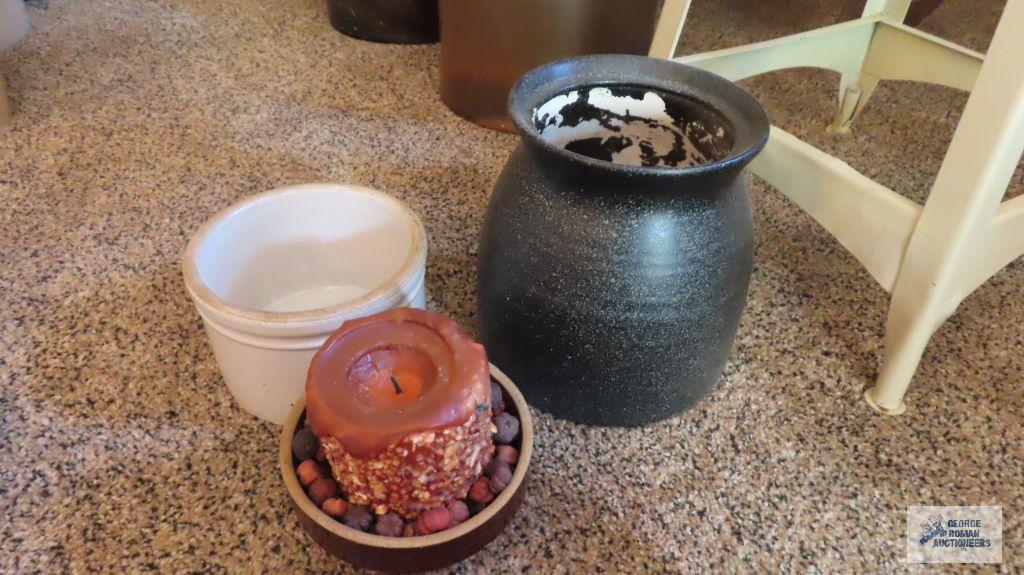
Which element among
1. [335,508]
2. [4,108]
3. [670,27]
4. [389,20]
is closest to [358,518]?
[335,508]

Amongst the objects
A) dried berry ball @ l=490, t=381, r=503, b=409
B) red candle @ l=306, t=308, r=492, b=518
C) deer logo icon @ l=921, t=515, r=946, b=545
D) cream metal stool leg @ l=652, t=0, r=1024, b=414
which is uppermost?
cream metal stool leg @ l=652, t=0, r=1024, b=414

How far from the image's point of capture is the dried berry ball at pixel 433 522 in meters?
0.45

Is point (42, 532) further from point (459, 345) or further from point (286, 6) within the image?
point (286, 6)

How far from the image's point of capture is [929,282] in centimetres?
57

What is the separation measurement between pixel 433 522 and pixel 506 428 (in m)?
0.08

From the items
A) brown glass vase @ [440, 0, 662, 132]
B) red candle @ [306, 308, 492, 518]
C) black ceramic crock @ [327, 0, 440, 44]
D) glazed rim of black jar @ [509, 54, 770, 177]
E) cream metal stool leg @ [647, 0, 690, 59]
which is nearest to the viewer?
red candle @ [306, 308, 492, 518]

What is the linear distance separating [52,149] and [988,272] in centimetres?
104

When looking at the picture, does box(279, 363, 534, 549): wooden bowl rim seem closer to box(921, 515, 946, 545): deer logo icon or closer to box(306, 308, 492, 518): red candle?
box(306, 308, 492, 518): red candle

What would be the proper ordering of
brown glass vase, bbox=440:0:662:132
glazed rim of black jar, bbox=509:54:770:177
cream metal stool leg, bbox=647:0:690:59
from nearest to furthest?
1. glazed rim of black jar, bbox=509:54:770:177
2. cream metal stool leg, bbox=647:0:690:59
3. brown glass vase, bbox=440:0:662:132

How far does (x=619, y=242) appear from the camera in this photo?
0.51 meters

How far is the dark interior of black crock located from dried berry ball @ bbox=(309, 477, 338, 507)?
1.00ft

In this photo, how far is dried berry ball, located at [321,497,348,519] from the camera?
458 mm

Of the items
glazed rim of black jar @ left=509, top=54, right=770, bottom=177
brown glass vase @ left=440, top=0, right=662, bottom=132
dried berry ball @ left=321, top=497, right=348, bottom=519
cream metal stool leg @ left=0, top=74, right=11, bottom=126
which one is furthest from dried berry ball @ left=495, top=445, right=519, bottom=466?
cream metal stool leg @ left=0, top=74, right=11, bottom=126

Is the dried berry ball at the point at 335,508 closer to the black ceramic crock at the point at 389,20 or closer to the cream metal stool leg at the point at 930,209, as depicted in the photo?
the cream metal stool leg at the point at 930,209
